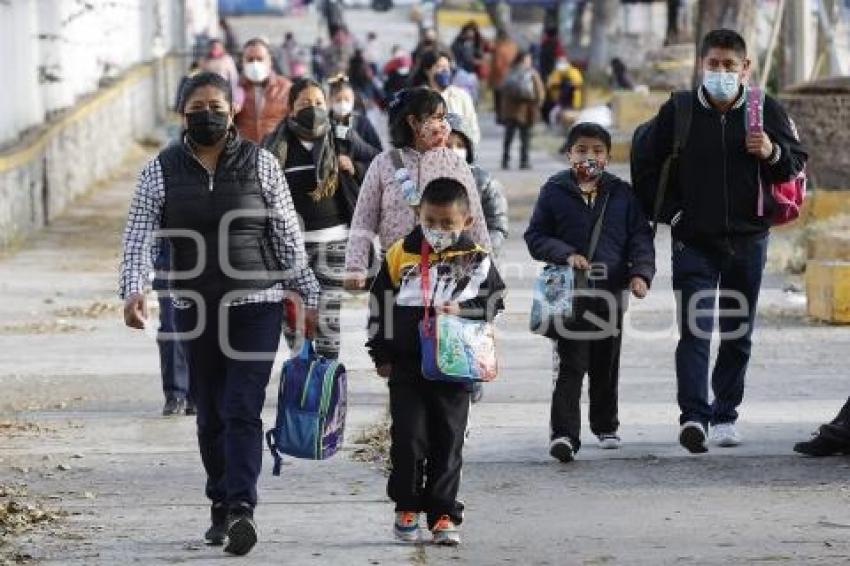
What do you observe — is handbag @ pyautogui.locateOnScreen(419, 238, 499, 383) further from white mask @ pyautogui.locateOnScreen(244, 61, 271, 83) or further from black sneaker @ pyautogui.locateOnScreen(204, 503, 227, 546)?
white mask @ pyautogui.locateOnScreen(244, 61, 271, 83)

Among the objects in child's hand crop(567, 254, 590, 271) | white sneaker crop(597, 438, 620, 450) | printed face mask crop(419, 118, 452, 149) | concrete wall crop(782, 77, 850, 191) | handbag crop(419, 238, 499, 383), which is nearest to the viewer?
handbag crop(419, 238, 499, 383)

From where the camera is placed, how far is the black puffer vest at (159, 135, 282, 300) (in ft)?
27.0

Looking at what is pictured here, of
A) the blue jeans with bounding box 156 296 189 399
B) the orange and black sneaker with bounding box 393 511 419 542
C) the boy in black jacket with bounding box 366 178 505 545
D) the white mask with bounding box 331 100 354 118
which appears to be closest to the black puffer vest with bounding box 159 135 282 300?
the boy in black jacket with bounding box 366 178 505 545

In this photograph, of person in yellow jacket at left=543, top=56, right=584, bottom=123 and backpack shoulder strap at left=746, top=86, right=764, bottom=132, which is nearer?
backpack shoulder strap at left=746, top=86, right=764, bottom=132

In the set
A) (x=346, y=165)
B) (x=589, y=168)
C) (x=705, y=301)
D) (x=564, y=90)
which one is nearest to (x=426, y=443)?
(x=589, y=168)

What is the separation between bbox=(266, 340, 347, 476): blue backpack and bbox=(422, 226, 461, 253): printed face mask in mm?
570

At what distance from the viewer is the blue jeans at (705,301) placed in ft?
33.4

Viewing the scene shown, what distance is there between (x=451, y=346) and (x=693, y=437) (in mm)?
2128

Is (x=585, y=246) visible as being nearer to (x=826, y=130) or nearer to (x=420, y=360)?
(x=420, y=360)

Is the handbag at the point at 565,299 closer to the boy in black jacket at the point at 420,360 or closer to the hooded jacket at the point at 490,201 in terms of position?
the hooded jacket at the point at 490,201

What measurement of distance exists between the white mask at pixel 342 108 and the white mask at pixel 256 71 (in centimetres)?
272

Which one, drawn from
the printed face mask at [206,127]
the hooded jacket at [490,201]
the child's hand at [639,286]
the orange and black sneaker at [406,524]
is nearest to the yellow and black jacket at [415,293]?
the orange and black sneaker at [406,524]

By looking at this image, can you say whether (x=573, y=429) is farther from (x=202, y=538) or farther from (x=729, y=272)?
(x=202, y=538)

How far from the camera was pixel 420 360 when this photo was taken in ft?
27.8
